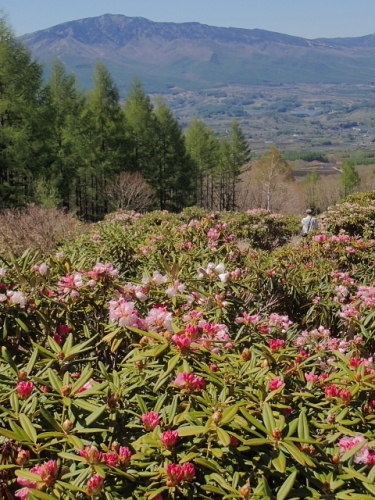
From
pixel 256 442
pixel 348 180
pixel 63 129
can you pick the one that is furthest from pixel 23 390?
pixel 348 180

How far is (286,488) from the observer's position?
3.84 feet

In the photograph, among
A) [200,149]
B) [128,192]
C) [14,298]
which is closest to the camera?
[14,298]

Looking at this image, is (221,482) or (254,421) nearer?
(221,482)

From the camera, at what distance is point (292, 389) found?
167cm

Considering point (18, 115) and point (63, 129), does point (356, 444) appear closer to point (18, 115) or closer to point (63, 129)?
point (18, 115)

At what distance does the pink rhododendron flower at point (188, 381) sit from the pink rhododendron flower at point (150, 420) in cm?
14

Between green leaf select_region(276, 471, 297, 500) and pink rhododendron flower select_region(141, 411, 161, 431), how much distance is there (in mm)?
393

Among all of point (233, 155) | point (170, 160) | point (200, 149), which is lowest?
point (233, 155)

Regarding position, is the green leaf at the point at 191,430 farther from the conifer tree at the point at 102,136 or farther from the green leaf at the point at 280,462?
the conifer tree at the point at 102,136

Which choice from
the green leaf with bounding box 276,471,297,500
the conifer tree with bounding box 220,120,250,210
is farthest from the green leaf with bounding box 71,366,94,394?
the conifer tree with bounding box 220,120,250,210

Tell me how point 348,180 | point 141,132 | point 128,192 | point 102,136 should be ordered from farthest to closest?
point 348,180, point 141,132, point 102,136, point 128,192

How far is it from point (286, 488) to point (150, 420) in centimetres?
42

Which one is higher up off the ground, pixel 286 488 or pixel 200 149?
pixel 286 488

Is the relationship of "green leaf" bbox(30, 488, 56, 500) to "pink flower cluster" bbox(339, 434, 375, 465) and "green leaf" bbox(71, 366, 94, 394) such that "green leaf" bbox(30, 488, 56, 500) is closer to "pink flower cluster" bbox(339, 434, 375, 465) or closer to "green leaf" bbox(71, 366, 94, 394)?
"green leaf" bbox(71, 366, 94, 394)
